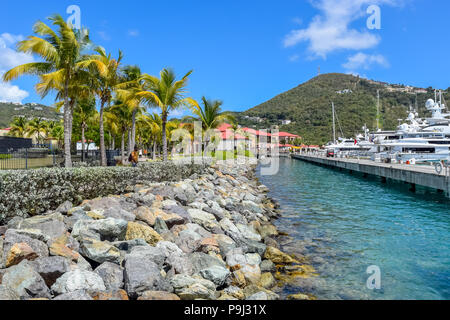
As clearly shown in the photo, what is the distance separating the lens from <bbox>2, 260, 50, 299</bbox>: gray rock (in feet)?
14.3

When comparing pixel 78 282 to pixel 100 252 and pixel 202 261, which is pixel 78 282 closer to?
pixel 100 252

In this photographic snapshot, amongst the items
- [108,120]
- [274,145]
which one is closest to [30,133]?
[108,120]

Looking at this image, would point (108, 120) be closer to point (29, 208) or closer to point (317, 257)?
point (29, 208)

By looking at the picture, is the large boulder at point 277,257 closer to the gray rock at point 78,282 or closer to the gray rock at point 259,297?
the gray rock at point 259,297

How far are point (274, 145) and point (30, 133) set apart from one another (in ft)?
189

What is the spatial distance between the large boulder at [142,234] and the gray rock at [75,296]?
2443 millimetres

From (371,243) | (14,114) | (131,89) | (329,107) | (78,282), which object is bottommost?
(371,243)

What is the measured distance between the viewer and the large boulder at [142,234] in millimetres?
6852

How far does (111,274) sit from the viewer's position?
5.21 meters

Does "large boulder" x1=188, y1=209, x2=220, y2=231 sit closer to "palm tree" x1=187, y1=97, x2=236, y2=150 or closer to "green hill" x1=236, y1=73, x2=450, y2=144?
"palm tree" x1=187, y1=97, x2=236, y2=150

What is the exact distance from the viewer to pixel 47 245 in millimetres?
5609

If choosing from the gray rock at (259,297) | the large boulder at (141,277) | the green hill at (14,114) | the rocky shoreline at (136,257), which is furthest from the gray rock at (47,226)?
the green hill at (14,114)

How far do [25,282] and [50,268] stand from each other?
0.41 m

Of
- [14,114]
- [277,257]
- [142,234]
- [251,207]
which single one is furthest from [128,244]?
[14,114]
